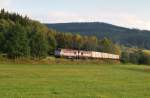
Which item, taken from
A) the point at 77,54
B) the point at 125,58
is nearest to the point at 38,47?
the point at 77,54

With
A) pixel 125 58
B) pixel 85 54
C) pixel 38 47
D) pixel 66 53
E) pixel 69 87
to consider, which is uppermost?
pixel 38 47

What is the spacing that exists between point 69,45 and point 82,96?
131m

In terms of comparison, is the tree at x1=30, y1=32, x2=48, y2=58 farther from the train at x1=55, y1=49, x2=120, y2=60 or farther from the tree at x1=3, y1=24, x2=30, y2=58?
the train at x1=55, y1=49, x2=120, y2=60

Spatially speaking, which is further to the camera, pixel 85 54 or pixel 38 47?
pixel 85 54

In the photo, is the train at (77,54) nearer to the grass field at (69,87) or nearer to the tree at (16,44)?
the tree at (16,44)

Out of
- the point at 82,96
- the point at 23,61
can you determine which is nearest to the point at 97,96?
the point at 82,96

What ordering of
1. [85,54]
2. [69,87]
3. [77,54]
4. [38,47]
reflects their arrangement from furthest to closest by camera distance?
[85,54] → [77,54] → [38,47] → [69,87]

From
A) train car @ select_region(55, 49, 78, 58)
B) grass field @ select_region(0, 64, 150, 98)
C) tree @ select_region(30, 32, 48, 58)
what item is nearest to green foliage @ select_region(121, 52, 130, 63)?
train car @ select_region(55, 49, 78, 58)

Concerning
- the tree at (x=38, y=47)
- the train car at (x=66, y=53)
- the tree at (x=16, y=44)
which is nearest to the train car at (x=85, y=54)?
the train car at (x=66, y=53)

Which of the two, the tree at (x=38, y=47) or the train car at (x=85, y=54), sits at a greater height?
the tree at (x=38, y=47)

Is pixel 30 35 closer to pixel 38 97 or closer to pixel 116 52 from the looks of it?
pixel 116 52

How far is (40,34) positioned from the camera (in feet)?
344

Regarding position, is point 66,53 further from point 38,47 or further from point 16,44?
point 16,44

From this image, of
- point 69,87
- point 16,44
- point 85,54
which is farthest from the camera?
point 85,54
